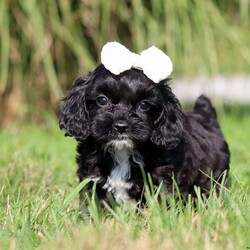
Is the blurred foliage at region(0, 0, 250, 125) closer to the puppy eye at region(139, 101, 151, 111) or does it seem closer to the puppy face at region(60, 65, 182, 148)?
the puppy face at region(60, 65, 182, 148)

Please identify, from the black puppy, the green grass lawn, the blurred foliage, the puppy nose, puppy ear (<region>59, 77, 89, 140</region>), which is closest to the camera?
the green grass lawn

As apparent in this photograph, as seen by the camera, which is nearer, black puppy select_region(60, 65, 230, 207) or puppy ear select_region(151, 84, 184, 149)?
black puppy select_region(60, 65, 230, 207)

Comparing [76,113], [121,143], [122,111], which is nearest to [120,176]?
[121,143]

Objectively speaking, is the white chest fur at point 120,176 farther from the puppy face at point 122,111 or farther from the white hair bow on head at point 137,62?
the white hair bow on head at point 137,62

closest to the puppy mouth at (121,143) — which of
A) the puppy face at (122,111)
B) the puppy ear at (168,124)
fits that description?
the puppy face at (122,111)

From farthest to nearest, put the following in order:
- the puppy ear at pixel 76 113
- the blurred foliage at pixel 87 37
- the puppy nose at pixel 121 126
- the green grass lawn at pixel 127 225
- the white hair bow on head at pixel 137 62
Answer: the blurred foliage at pixel 87 37
the puppy ear at pixel 76 113
the white hair bow on head at pixel 137 62
the puppy nose at pixel 121 126
the green grass lawn at pixel 127 225

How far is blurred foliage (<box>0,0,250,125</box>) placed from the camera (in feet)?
26.9

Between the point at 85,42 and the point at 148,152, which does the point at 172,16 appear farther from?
the point at 148,152

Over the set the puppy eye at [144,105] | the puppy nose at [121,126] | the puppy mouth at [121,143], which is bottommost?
the puppy mouth at [121,143]

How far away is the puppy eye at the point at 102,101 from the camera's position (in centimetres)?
434

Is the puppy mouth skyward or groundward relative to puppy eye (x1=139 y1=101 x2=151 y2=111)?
groundward

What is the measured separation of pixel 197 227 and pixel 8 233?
903mm

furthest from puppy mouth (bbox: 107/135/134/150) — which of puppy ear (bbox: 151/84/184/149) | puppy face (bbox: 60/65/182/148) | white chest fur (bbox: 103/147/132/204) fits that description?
puppy ear (bbox: 151/84/184/149)

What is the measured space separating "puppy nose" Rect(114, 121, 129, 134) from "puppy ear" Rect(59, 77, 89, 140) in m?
0.37
